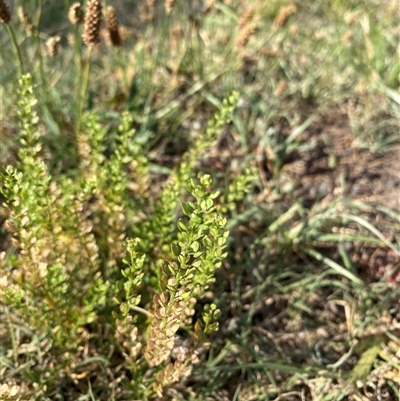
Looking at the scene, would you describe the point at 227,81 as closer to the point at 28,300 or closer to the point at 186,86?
the point at 186,86

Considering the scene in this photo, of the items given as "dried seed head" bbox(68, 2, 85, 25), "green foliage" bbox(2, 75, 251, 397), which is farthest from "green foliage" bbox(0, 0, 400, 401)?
"dried seed head" bbox(68, 2, 85, 25)

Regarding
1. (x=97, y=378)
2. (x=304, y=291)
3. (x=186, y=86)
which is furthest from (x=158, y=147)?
(x=97, y=378)

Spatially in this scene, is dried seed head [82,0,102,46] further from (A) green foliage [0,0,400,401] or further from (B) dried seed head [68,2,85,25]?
(A) green foliage [0,0,400,401]

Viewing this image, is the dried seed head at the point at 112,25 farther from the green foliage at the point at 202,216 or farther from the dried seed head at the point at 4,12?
the dried seed head at the point at 4,12

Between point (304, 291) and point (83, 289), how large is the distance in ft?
2.25

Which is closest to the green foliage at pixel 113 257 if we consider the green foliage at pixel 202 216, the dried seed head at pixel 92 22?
the green foliage at pixel 202 216

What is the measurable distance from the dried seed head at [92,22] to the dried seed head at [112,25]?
0.64 ft

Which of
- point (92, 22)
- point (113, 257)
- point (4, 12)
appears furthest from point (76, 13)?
point (113, 257)

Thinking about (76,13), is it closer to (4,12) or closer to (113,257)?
(4,12)

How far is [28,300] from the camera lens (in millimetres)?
1075

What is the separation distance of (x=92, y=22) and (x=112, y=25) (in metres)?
0.26

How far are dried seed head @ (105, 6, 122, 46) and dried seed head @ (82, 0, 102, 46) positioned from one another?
0.19 m

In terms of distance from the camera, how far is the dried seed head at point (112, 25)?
4.65ft

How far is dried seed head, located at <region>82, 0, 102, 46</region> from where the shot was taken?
116cm
